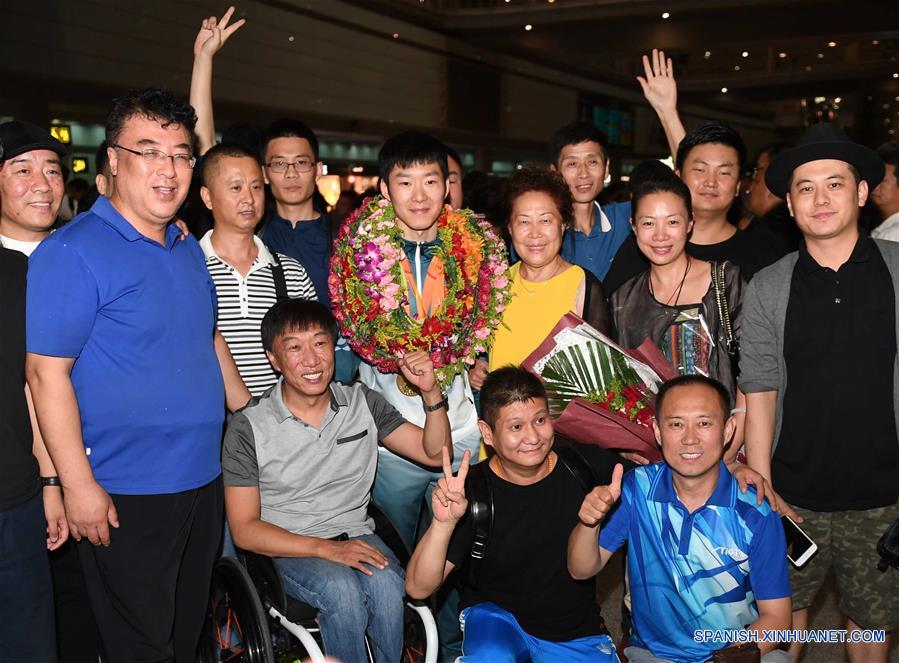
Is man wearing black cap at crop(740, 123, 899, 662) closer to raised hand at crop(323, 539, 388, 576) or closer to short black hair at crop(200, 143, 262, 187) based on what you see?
raised hand at crop(323, 539, 388, 576)

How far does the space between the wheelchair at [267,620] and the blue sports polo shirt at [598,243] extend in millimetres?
1742

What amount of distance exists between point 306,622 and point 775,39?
20.7 meters

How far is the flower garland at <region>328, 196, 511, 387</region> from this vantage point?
3.47 metres

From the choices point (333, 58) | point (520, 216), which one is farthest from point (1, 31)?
point (520, 216)

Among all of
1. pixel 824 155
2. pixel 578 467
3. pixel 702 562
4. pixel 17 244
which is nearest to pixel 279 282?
pixel 17 244

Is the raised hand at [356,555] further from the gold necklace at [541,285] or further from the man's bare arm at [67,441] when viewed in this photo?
the gold necklace at [541,285]

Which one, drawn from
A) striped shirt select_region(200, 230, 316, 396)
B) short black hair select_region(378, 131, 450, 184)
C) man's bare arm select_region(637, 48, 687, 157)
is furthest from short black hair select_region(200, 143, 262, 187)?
man's bare arm select_region(637, 48, 687, 157)

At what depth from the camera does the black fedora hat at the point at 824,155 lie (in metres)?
3.05

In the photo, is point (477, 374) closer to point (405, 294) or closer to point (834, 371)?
point (405, 294)

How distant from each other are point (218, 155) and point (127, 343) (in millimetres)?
1421

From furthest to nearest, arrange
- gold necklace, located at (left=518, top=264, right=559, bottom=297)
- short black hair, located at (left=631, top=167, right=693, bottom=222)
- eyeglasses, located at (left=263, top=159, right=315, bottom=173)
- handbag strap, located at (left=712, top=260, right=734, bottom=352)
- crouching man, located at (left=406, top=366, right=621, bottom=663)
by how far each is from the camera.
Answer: eyeglasses, located at (left=263, top=159, right=315, bottom=173), gold necklace, located at (left=518, top=264, right=559, bottom=297), short black hair, located at (left=631, top=167, right=693, bottom=222), handbag strap, located at (left=712, top=260, right=734, bottom=352), crouching man, located at (left=406, top=366, right=621, bottom=663)

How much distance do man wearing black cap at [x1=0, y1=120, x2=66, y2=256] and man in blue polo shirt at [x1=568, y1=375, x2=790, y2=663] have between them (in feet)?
8.30

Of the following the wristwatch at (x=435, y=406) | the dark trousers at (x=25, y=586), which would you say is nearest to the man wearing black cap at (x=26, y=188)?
the dark trousers at (x=25, y=586)

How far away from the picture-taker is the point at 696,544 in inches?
112
